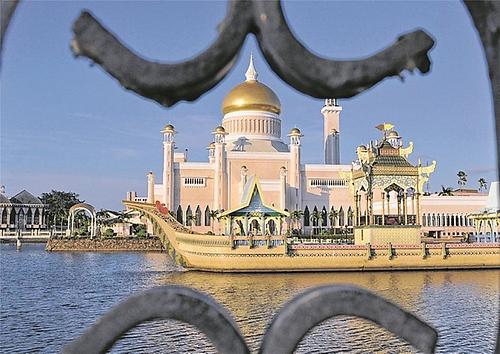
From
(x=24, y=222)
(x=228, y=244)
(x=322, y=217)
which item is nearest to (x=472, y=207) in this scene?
(x=322, y=217)

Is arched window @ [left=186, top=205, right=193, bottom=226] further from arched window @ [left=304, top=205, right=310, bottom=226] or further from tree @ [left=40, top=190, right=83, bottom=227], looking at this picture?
tree @ [left=40, top=190, right=83, bottom=227]

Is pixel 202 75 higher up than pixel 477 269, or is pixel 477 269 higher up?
pixel 202 75

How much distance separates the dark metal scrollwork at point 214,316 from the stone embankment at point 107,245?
38.0 m

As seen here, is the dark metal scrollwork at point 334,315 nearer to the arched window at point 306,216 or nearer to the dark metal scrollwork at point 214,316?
the dark metal scrollwork at point 214,316

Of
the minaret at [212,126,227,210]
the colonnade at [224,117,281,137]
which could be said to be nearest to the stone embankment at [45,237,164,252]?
the minaret at [212,126,227,210]

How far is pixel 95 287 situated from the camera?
17562mm

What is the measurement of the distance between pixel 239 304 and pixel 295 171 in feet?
102

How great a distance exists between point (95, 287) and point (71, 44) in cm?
1716

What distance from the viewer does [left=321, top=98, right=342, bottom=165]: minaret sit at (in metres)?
51.5

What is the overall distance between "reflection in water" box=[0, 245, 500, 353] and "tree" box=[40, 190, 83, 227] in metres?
42.5

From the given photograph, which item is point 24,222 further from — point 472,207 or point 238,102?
point 472,207

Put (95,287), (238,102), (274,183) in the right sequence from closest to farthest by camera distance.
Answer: (95,287) → (274,183) → (238,102)

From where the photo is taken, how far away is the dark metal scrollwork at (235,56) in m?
1.31

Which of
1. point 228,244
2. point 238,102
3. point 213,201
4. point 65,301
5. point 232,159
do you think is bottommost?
point 65,301
